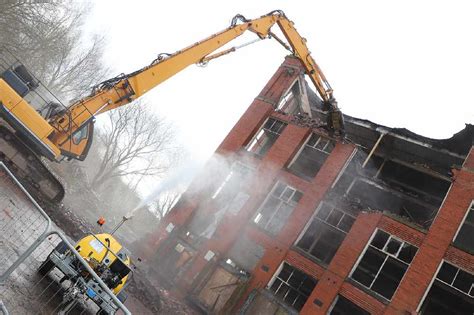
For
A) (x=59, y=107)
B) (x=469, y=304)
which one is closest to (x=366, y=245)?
(x=469, y=304)

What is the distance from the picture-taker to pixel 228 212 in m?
20.1

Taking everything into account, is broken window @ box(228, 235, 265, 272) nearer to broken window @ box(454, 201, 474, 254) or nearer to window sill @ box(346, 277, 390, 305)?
window sill @ box(346, 277, 390, 305)

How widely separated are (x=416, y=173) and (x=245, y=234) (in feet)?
31.1

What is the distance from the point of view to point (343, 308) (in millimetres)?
16500

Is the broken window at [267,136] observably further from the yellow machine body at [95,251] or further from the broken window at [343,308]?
the yellow machine body at [95,251]

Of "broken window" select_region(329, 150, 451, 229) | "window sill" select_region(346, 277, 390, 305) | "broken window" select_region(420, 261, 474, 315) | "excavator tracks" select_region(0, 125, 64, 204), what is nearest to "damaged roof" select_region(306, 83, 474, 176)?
"broken window" select_region(329, 150, 451, 229)

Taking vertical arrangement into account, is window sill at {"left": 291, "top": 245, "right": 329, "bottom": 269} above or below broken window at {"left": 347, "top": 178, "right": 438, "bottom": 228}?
below

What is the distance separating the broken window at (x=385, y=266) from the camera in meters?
16.5

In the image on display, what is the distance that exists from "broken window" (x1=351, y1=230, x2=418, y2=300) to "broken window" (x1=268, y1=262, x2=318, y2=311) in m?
2.16

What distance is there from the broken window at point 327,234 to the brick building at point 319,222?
A: 49 millimetres

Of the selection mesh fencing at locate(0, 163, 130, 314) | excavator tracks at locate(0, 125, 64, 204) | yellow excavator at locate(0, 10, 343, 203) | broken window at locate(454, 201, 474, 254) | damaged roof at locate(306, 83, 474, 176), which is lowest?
mesh fencing at locate(0, 163, 130, 314)

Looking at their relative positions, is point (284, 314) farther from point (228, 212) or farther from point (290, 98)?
point (290, 98)

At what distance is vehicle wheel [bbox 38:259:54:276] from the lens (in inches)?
328

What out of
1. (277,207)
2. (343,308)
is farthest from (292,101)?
(343,308)
